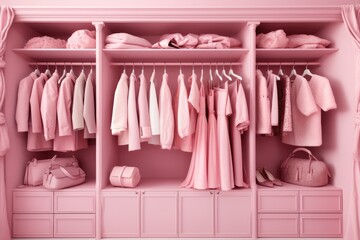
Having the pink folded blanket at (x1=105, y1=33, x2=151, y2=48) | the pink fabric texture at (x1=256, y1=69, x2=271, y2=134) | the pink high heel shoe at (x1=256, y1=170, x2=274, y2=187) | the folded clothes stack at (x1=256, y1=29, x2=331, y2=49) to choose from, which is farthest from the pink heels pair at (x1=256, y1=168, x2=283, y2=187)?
the pink folded blanket at (x1=105, y1=33, x2=151, y2=48)

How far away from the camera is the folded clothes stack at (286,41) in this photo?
8.39ft

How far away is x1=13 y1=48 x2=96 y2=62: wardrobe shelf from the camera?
8.32ft

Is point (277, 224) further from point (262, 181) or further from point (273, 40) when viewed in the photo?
point (273, 40)

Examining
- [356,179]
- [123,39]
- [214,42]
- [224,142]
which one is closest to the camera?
[356,179]

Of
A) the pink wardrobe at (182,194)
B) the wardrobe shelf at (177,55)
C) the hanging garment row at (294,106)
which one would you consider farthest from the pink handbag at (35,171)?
the hanging garment row at (294,106)

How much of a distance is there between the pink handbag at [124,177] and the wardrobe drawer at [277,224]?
4.19ft

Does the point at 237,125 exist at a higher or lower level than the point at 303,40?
lower

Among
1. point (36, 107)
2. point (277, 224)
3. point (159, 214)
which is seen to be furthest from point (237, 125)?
point (36, 107)

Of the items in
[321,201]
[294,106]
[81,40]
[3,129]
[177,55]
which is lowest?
[321,201]

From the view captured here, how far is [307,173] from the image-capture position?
256cm

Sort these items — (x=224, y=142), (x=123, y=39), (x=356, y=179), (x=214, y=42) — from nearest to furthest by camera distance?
(x=356, y=179), (x=224, y=142), (x=123, y=39), (x=214, y=42)

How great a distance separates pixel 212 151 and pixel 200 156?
13 centimetres

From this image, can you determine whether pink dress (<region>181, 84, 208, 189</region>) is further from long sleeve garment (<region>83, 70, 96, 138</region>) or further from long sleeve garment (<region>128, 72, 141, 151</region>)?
long sleeve garment (<region>83, 70, 96, 138</region>)

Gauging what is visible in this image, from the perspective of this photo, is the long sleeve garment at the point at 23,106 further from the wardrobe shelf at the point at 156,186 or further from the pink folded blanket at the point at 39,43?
the wardrobe shelf at the point at 156,186
